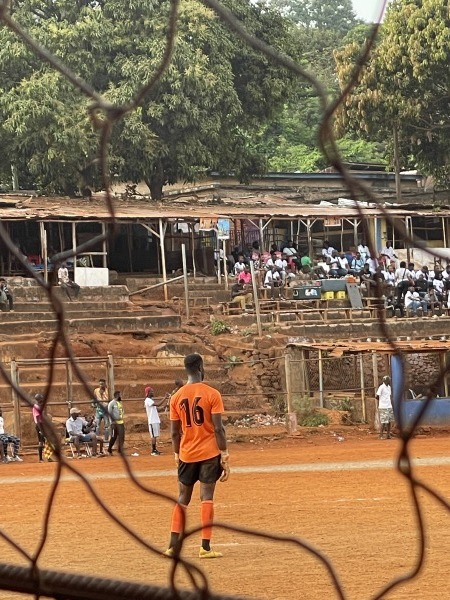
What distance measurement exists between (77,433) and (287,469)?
14.3 ft

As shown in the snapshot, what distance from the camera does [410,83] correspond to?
1309 inches

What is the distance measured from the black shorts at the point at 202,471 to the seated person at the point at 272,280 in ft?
72.8

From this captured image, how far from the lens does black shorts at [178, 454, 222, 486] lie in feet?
24.2

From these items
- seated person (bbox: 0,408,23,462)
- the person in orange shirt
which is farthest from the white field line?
the person in orange shirt

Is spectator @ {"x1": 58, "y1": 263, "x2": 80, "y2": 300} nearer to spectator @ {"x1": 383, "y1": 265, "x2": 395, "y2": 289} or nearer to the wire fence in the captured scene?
spectator @ {"x1": 383, "y1": 265, "x2": 395, "y2": 289}

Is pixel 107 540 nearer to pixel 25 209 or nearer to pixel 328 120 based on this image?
pixel 328 120

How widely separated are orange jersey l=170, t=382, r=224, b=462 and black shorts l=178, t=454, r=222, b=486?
3 cm

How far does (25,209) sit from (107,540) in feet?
67.7

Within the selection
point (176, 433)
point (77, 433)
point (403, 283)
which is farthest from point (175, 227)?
point (176, 433)

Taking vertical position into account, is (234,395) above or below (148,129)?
below

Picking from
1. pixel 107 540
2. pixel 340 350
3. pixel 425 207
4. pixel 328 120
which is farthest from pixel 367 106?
pixel 328 120

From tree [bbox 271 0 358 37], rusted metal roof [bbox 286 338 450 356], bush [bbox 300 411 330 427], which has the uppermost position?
tree [bbox 271 0 358 37]

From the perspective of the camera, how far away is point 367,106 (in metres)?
33.6

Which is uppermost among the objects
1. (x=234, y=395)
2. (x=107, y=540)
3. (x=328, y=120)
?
(x=328, y=120)
